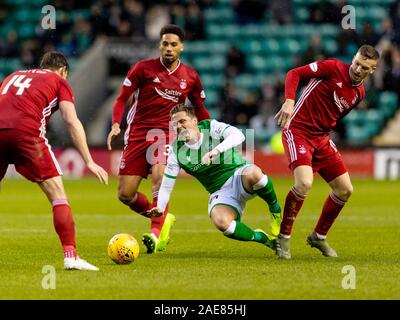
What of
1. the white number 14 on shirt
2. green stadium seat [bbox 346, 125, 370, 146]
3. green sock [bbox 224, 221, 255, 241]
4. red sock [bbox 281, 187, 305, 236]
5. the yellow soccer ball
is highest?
green stadium seat [bbox 346, 125, 370, 146]

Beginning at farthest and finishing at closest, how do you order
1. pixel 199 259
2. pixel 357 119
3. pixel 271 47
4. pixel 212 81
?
pixel 271 47
pixel 212 81
pixel 357 119
pixel 199 259

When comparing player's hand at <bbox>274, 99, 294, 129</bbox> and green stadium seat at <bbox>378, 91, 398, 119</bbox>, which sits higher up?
green stadium seat at <bbox>378, 91, 398, 119</bbox>

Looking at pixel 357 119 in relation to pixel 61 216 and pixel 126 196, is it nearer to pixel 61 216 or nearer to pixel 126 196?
pixel 126 196

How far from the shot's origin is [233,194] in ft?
33.8

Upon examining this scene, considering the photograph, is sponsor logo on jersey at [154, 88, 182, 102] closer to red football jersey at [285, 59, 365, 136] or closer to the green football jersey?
the green football jersey

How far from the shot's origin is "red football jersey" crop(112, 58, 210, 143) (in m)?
11.3

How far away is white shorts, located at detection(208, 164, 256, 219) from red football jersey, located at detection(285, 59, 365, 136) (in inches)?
34.0

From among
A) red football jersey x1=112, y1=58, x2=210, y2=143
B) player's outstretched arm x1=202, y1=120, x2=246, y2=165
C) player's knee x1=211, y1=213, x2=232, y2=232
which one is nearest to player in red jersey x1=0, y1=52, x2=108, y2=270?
player's outstretched arm x1=202, y1=120, x2=246, y2=165

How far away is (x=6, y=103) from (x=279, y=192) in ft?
38.9

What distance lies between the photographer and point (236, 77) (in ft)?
90.3

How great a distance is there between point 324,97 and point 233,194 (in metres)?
1.42

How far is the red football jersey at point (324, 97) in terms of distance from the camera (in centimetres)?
1054

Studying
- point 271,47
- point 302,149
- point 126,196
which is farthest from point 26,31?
point 302,149
